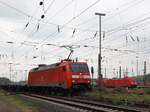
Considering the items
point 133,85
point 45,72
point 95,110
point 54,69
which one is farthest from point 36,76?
point 95,110

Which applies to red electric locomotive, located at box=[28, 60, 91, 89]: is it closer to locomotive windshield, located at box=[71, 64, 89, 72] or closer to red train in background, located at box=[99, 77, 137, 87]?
locomotive windshield, located at box=[71, 64, 89, 72]

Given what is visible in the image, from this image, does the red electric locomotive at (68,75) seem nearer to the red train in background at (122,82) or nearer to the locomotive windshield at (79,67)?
the locomotive windshield at (79,67)

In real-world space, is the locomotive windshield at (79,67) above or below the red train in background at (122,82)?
above

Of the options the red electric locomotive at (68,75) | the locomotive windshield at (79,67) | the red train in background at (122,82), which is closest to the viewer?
the red electric locomotive at (68,75)

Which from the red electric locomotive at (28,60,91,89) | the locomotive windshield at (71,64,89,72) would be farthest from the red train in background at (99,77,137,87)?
the locomotive windshield at (71,64,89,72)

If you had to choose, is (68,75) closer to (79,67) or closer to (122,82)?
(79,67)

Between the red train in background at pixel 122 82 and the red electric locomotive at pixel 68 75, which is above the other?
the red electric locomotive at pixel 68 75

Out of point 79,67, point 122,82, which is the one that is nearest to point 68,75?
point 79,67

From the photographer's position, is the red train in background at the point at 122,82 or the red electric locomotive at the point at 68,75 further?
the red train in background at the point at 122,82

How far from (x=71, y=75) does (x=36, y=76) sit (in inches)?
561

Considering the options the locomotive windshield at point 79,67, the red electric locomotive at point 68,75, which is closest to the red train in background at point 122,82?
the red electric locomotive at point 68,75

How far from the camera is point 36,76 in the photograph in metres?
52.1

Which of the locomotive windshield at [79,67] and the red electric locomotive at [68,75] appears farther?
the locomotive windshield at [79,67]

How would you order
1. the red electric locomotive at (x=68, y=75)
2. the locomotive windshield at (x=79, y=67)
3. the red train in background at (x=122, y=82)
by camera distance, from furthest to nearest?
the red train in background at (x=122, y=82) → the locomotive windshield at (x=79, y=67) → the red electric locomotive at (x=68, y=75)
